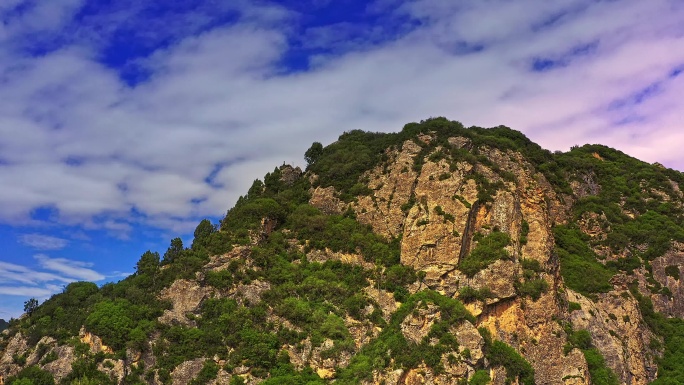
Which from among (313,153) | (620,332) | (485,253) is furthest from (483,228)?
(313,153)

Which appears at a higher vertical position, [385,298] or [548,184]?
[548,184]

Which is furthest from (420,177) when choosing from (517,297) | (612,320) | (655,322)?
(655,322)

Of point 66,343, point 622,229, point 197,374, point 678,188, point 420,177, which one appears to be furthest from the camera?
point 678,188

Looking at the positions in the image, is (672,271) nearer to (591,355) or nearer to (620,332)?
(620,332)

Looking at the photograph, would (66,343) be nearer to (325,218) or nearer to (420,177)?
(325,218)

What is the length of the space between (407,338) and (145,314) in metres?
33.7

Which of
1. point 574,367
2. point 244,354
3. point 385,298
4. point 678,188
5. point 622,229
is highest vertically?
point 678,188

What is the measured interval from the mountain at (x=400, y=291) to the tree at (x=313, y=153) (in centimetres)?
954

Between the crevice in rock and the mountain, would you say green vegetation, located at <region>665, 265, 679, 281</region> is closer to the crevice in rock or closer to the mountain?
the mountain

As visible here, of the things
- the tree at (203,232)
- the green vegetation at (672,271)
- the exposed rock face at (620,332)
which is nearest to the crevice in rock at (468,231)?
the exposed rock face at (620,332)

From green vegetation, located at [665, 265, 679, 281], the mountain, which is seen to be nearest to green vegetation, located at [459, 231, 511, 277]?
the mountain

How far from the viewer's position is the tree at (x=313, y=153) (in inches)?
4222

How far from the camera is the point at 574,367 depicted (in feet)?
214

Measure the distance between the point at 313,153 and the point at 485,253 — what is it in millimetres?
45431
